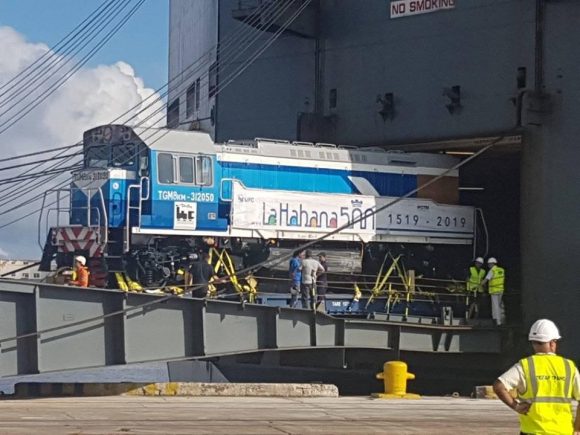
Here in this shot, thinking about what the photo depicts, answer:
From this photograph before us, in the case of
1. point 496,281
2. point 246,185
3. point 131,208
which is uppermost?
point 246,185

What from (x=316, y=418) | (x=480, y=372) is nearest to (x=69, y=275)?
(x=316, y=418)

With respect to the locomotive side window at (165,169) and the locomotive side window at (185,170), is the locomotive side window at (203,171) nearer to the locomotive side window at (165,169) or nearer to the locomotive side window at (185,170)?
the locomotive side window at (185,170)

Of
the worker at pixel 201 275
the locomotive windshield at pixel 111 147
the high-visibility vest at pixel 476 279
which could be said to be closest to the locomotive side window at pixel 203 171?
the locomotive windshield at pixel 111 147

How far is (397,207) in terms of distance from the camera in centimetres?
3102

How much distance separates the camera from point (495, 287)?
29.4 m

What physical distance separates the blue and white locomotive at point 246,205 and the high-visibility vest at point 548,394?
1791 cm

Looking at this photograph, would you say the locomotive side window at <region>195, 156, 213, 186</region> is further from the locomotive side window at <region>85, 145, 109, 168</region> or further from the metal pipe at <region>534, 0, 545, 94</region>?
the metal pipe at <region>534, 0, 545, 94</region>

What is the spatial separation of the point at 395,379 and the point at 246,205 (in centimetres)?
623

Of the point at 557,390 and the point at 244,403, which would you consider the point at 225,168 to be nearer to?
the point at 244,403

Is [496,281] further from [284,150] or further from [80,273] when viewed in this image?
[80,273]

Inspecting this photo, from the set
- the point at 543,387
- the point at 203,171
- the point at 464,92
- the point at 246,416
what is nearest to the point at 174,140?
the point at 203,171

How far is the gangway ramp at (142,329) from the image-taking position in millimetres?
20625

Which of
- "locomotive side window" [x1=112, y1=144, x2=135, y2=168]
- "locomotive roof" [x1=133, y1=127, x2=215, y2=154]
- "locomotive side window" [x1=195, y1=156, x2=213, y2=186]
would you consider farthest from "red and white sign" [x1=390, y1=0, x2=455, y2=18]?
"locomotive side window" [x1=112, y1=144, x2=135, y2=168]

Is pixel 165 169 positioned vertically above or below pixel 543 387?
above
